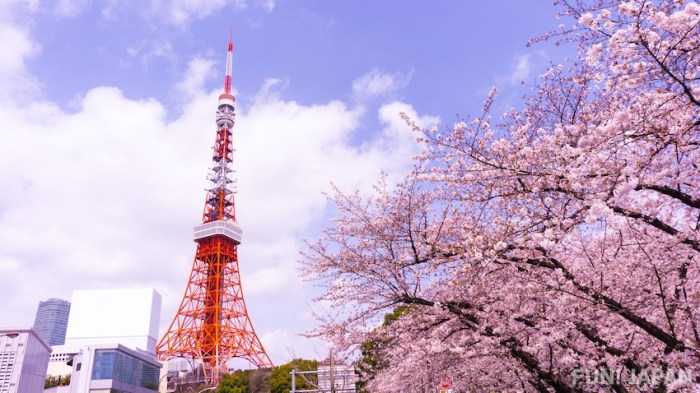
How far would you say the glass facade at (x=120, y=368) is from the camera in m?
32.5

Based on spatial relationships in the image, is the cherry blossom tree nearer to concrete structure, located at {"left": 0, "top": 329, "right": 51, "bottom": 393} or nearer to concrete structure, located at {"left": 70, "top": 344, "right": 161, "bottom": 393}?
concrete structure, located at {"left": 0, "top": 329, "right": 51, "bottom": 393}

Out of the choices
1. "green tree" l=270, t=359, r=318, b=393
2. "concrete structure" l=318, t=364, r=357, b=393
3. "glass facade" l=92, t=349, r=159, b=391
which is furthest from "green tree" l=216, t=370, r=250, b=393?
"concrete structure" l=318, t=364, r=357, b=393

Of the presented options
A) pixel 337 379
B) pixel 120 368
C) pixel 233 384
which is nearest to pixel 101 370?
pixel 120 368

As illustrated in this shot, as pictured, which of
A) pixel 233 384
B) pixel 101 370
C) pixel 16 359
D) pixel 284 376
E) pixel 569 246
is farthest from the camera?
pixel 233 384

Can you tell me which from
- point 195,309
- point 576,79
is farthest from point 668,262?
point 195,309

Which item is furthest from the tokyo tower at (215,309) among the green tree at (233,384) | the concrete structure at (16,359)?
the concrete structure at (16,359)

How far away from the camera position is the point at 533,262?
6.10m

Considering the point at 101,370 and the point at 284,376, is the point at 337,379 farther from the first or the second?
the point at 101,370

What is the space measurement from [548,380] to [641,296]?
1.77 m

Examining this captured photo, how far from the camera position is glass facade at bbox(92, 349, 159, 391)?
32.5 meters

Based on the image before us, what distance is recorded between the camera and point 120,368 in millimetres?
34125

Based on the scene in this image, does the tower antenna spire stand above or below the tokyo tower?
above

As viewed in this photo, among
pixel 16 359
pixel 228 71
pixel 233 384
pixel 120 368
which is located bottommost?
pixel 16 359

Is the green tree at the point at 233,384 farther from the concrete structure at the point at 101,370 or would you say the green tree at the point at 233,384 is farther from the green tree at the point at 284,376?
the concrete structure at the point at 101,370
